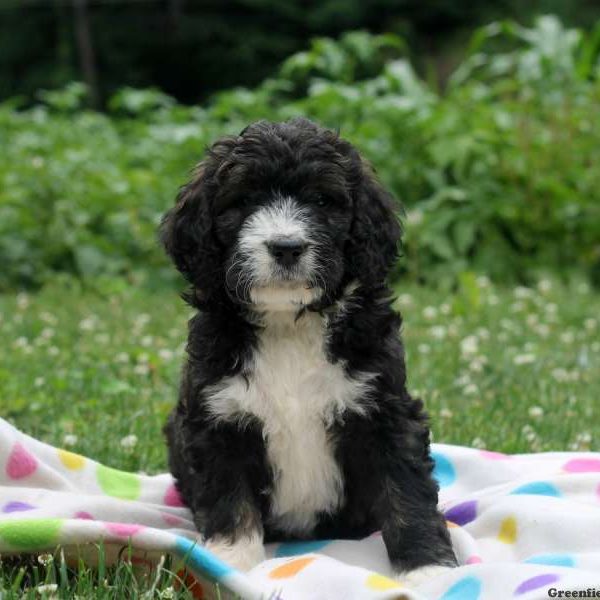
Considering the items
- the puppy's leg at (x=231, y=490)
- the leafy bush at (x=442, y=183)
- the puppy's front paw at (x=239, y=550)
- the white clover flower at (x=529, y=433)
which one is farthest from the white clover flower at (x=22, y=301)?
the puppy's front paw at (x=239, y=550)

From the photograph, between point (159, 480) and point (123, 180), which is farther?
point (123, 180)

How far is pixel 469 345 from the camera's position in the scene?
675 cm

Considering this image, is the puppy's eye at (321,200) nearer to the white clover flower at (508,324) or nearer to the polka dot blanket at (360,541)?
the polka dot blanket at (360,541)

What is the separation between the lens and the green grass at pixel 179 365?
5.04 m

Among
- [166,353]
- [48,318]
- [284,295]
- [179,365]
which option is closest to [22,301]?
[48,318]

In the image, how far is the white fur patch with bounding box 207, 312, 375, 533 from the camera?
3.52 m

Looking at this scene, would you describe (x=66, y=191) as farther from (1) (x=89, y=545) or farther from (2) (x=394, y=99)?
(1) (x=89, y=545)

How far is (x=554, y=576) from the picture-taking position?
306 cm

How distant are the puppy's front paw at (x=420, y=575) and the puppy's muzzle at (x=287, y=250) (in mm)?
1035

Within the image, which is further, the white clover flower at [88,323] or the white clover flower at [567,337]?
the white clover flower at [88,323]

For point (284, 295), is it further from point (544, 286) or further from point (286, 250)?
point (544, 286)

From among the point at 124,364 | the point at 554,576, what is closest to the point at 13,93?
the point at 124,364

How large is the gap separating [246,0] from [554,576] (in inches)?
924

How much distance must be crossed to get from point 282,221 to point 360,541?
1143 millimetres
